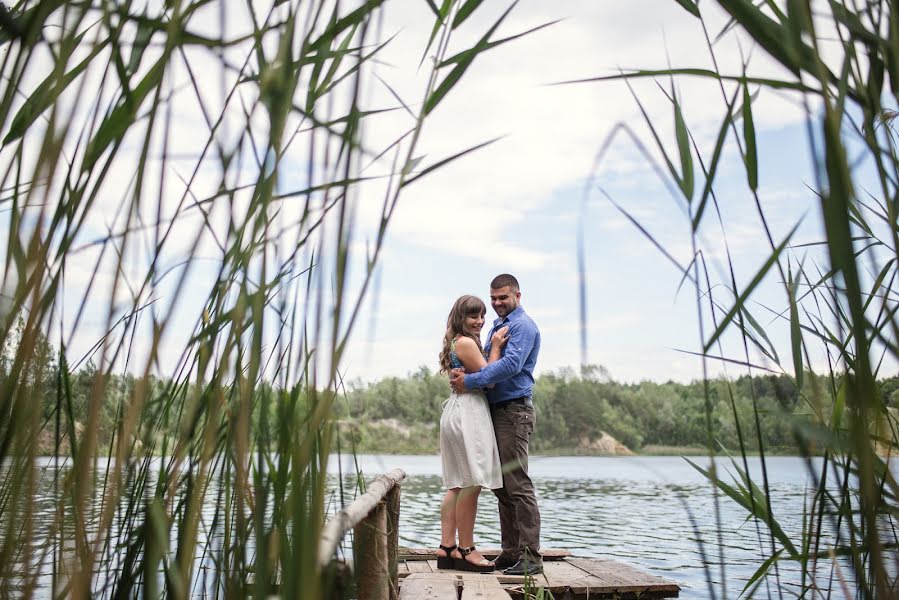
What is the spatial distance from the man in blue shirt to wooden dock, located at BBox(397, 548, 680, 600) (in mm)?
225

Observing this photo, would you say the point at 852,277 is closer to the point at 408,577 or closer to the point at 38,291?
the point at 38,291

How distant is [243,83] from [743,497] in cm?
109

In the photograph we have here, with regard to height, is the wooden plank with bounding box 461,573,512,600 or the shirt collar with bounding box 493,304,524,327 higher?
the shirt collar with bounding box 493,304,524,327

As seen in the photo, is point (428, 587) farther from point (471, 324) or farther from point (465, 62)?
point (465, 62)

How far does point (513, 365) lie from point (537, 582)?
1165mm

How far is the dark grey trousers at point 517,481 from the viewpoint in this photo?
4.47 meters

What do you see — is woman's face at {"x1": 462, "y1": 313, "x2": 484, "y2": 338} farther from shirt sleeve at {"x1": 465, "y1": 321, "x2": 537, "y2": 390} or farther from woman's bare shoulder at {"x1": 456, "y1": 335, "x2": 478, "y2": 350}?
shirt sleeve at {"x1": 465, "y1": 321, "x2": 537, "y2": 390}

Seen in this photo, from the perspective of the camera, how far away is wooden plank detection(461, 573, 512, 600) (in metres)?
3.54

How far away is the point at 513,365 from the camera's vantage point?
4.40 meters

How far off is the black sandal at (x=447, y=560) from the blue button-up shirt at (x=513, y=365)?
0.89 metres

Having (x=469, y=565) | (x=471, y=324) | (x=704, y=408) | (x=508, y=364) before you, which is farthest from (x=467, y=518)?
(x=704, y=408)

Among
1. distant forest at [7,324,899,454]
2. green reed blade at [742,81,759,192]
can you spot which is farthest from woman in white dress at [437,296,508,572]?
green reed blade at [742,81,759,192]

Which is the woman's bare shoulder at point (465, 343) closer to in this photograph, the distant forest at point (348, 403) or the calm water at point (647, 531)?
the calm water at point (647, 531)

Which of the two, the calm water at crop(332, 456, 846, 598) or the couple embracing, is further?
the calm water at crop(332, 456, 846, 598)
